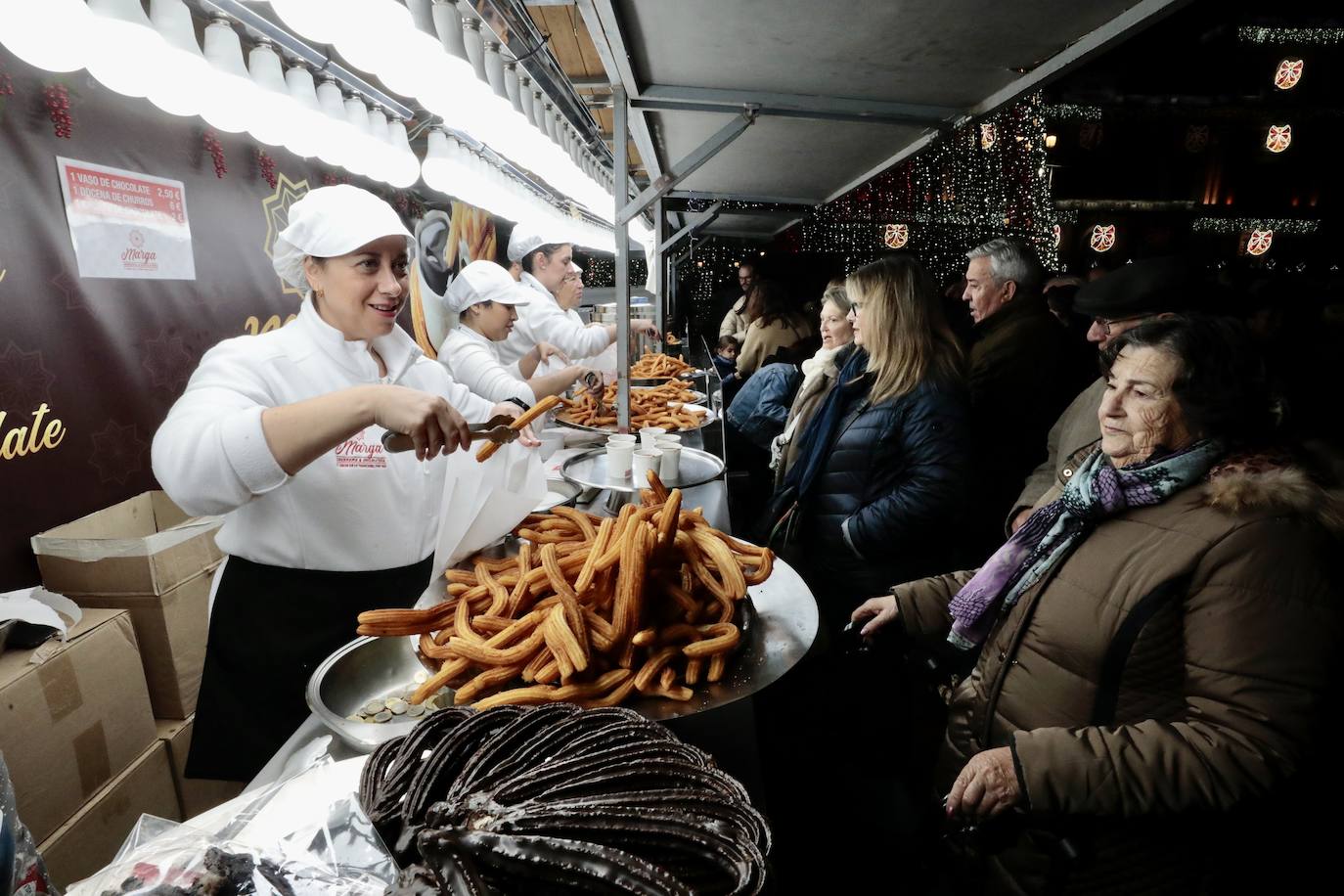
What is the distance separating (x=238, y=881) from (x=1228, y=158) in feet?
80.6

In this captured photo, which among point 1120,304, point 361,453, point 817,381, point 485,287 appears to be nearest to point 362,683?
point 361,453

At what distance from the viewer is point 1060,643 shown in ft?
5.27

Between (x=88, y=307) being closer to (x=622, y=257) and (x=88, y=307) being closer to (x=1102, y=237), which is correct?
(x=622, y=257)

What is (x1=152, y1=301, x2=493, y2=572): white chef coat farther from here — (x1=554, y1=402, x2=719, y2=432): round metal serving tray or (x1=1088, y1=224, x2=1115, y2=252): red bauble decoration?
(x1=1088, y1=224, x2=1115, y2=252): red bauble decoration

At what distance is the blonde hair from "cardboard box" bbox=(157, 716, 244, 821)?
3492 millimetres

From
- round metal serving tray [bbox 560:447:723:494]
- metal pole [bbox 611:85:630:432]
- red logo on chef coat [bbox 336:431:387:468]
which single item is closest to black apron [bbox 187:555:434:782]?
red logo on chef coat [bbox 336:431:387:468]

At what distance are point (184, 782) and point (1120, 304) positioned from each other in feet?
15.7

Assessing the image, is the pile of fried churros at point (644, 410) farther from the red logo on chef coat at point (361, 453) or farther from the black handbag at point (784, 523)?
the red logo on chef coat at point (361, 453)

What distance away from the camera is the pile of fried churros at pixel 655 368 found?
18.6 ft

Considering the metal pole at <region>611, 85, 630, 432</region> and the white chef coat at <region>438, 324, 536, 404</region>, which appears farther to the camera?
the white chef coat at <region>438, 324, 536, 404</region>

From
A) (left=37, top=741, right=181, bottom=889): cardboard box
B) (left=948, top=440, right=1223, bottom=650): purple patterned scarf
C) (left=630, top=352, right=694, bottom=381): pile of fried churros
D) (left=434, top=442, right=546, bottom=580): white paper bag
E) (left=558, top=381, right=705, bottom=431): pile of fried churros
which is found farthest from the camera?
Result: (left=630, top=352, right=694, bottom=381): pile of fried churros

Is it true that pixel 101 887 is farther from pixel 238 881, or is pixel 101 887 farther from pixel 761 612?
pixel 761 612

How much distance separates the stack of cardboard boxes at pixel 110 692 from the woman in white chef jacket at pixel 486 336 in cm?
167

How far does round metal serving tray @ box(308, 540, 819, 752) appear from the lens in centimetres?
118
